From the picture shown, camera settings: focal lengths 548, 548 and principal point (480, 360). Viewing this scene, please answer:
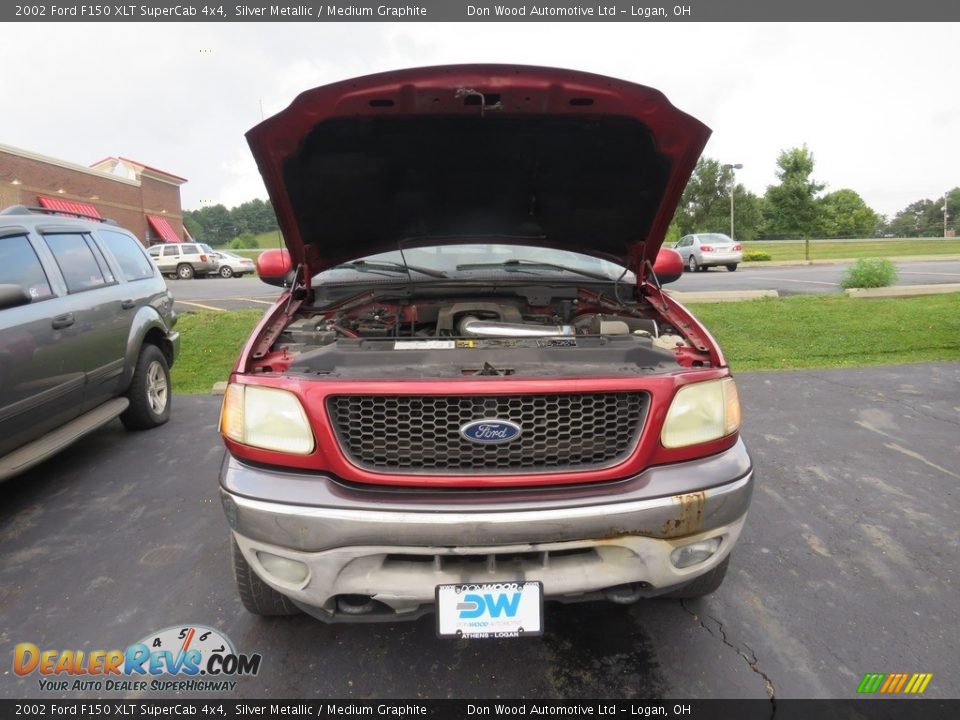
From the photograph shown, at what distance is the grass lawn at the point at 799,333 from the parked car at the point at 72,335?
135 centimetres

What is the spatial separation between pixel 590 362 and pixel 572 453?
0.34 metres

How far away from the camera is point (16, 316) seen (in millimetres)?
3156

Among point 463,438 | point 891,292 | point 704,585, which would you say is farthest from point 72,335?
point 891,292

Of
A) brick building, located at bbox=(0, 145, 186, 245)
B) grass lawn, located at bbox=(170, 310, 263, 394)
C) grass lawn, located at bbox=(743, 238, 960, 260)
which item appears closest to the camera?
grass lawn, located at bbox=(170, 310, 263, 394)

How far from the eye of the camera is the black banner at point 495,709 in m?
1.83

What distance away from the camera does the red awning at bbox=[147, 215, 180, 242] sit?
3556 centimetres

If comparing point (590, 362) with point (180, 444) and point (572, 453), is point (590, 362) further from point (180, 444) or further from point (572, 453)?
point (180, 444)

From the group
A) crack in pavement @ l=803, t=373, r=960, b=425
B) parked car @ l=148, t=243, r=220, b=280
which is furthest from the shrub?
parked car @ l=148, t=243, r=220, b=280

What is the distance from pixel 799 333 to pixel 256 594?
23.9 ft

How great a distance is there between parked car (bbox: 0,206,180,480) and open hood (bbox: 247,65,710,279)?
1808 mm

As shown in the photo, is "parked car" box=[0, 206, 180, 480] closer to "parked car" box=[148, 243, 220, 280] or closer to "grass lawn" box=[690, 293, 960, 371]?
"grass lawn" box=[690, 293, 960, 371]

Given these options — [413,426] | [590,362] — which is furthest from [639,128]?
[413,426]

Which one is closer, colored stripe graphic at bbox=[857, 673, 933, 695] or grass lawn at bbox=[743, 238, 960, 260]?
colored stripe graphic at bbox=[857, 673, 933, 695]

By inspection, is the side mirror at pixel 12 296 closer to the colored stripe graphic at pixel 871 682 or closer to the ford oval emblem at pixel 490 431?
the ford oval emblem at pixel 490 431
